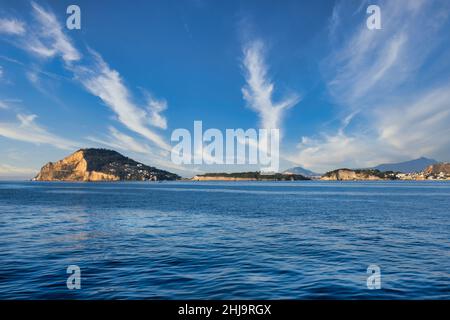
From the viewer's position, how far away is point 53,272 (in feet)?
81.3

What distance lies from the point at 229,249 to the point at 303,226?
1995 cm

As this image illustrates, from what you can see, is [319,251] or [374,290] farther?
[319,251]

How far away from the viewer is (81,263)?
27.8m

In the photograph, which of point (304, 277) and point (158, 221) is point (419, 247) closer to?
point (304, 277)

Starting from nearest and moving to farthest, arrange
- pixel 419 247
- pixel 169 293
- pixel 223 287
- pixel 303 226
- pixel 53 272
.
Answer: pixel 169 293, pixel 223 287, pixel 53 272, pixel 419 247, pixel 303 226

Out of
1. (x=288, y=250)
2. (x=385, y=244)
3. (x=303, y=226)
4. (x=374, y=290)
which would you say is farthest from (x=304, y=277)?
(x=303, y=226)

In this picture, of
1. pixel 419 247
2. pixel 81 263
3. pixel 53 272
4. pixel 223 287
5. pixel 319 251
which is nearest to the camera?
pixel 223 287

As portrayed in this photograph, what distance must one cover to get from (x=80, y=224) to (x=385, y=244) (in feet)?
145

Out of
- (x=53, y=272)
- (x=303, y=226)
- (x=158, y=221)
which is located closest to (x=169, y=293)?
(x=53, y=272)

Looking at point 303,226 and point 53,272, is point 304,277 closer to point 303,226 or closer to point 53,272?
A: point 53,272

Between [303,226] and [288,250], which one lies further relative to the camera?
[303,226]

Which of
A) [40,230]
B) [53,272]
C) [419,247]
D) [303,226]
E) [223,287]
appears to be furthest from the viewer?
[303,226]

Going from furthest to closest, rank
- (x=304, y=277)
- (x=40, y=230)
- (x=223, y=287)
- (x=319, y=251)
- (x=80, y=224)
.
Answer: (x=80, y=224)
(x=40, y=230)
(x=319, y=251)
(x=304, y=277)
(x=223, y=287)

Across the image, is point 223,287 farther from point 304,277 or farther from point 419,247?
point 419,247
